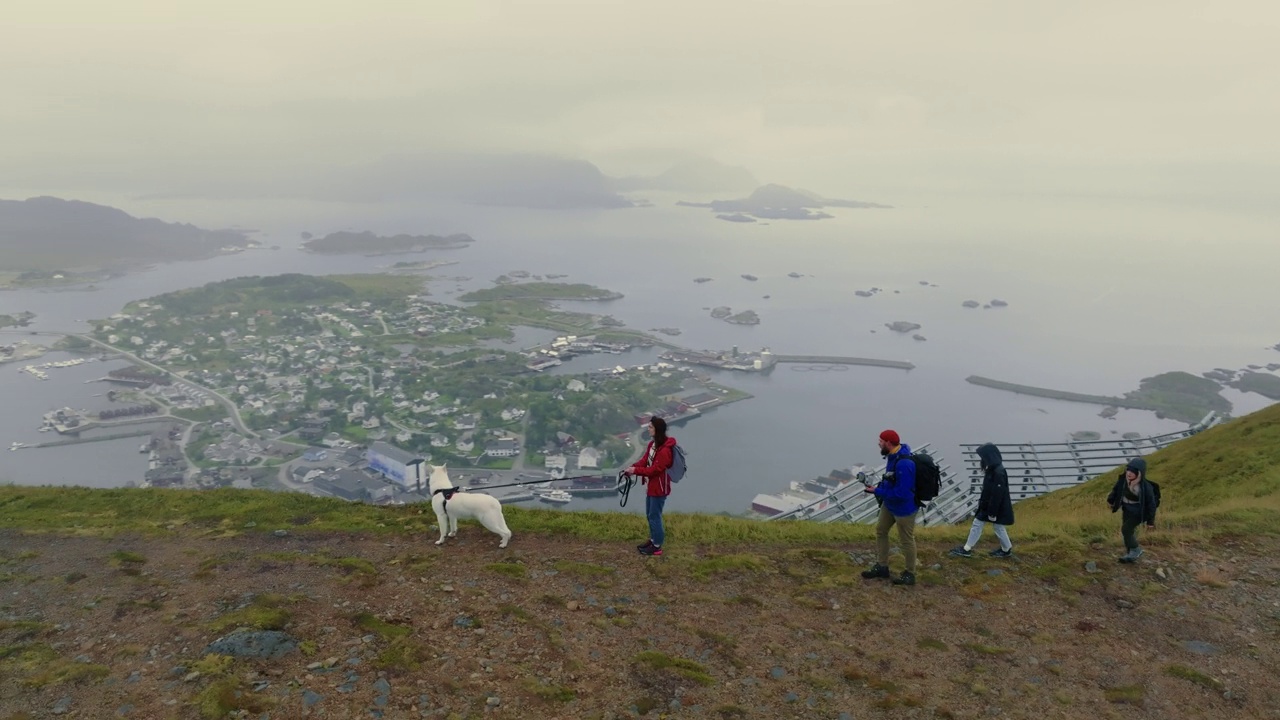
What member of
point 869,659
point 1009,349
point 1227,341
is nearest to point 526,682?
point 869,659

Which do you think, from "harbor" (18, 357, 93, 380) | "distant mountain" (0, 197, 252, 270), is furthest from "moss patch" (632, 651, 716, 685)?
"distant mountain" (0, 197, 252, 270)

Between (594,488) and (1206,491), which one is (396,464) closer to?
(594,488)

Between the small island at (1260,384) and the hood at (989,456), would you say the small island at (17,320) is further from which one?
the small island at (1260,384)

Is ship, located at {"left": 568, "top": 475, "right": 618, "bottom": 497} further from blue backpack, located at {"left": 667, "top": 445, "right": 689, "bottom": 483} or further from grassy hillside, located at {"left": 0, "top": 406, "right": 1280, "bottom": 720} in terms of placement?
blue backpack, located at {"left": 667, "top": 445, "right": 689, "bottom": 483}

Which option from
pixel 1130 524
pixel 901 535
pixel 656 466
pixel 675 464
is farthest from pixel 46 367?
pixel 1130 524

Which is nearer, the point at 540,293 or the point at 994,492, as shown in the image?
the point at 994,492

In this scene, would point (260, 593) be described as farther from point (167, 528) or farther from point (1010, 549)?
point (1010, 549)

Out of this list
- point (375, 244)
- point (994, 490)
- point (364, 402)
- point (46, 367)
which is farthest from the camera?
point (375, 244)
